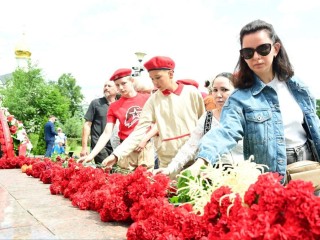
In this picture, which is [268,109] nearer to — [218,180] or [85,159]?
[218,180]

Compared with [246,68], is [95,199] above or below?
below

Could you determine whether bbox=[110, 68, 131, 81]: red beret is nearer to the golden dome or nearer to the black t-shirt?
the black t-shirt

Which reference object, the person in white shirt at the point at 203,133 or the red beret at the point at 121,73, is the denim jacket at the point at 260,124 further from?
the red beret at the point at 121,73

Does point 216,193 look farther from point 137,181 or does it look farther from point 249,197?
point 137,181

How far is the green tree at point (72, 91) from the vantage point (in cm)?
6556

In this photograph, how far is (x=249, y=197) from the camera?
5.20 feet

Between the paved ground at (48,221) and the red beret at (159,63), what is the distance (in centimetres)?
141

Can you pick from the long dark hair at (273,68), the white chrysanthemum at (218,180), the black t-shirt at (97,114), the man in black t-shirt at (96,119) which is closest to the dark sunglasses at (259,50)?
the long dark hair at (273,68)

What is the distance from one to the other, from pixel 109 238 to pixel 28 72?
142ft

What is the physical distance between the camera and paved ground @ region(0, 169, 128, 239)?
99.5 inches

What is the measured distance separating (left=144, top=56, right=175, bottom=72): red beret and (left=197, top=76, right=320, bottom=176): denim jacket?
54.4 inches

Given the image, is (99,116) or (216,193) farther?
(99,116)

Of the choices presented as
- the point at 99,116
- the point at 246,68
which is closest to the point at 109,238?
the point at 246,68

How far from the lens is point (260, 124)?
2395 mm
